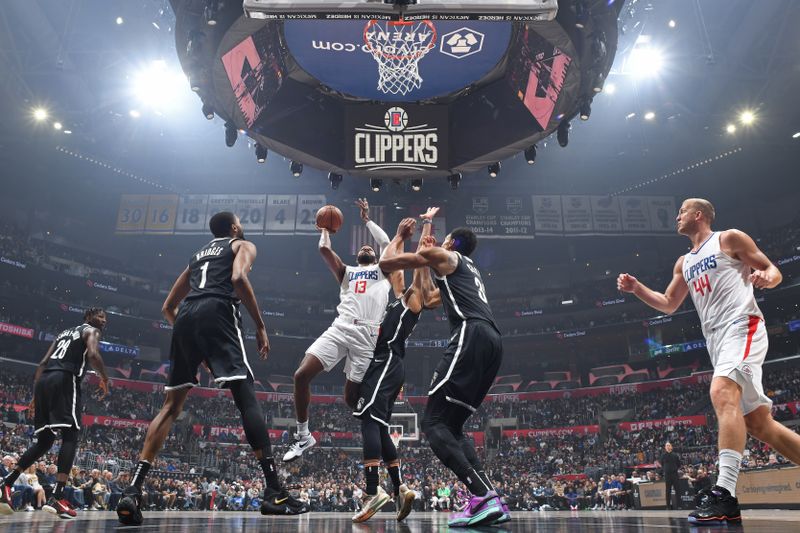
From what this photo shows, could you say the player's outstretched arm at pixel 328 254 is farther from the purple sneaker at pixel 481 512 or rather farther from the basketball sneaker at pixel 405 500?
the purple sneaker at pixel 481 512

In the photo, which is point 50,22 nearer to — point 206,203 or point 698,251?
point 206,203

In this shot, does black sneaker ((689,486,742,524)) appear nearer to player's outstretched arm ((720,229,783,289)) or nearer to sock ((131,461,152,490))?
player's outstretched arm ((720,229,783,289))

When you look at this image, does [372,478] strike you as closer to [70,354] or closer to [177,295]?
[177,295]

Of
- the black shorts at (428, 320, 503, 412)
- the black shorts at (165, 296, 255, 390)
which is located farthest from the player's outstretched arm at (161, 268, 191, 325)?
the black shorts at (428, 320, 503, 412)

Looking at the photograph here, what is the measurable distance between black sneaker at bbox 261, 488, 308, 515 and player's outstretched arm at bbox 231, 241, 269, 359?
1.01m

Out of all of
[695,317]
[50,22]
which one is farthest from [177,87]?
[695,317]

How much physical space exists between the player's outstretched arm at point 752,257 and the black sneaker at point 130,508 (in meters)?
4.55

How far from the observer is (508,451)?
2883cm

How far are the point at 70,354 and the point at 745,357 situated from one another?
664 centimetres

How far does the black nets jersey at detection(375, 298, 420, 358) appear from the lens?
544 cm

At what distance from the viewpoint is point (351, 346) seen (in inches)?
220

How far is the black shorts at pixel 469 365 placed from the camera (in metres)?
4.06

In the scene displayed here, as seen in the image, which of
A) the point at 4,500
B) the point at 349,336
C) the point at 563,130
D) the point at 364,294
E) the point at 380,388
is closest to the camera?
the point at 380,388

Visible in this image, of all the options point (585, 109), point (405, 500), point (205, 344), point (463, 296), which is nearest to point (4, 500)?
point (205, 344)
